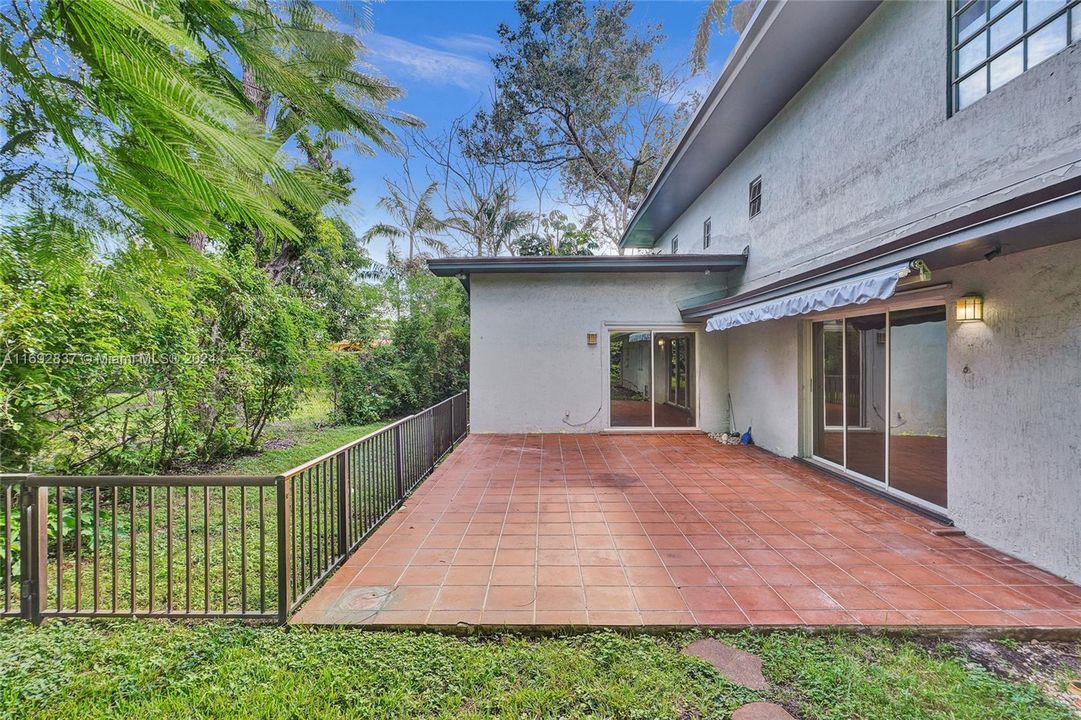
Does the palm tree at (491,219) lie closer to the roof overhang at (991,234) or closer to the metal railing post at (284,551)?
the roof overhang at (991,234)

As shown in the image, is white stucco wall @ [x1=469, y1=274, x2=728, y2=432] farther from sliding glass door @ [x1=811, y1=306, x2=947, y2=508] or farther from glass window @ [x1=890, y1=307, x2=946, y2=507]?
glass window @ [x1=890, y1=307, x2=946, y2=507]

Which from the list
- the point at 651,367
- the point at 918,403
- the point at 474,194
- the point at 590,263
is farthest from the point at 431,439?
the point at 474,194

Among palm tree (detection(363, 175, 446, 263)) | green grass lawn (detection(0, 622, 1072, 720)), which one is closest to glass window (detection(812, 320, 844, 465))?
green grass lawn (detection(0, 622, 1072, 720))

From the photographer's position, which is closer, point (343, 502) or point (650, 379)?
point (343, 502)

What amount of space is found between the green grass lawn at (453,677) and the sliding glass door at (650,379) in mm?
7814

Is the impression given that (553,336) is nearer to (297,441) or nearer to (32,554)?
(297,441)

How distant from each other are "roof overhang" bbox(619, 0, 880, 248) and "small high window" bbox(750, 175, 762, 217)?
3.20 ft

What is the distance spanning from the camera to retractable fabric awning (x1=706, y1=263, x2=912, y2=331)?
14.6ft

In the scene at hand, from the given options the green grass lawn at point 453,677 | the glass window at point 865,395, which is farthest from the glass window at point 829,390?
the green grass lawn at point 453,677

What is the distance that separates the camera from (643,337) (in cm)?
1084

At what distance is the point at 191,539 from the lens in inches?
178

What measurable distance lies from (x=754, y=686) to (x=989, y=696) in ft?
4.39

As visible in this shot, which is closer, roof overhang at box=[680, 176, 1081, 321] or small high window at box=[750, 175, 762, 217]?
roof overhang at box=[680, 176, 1081, 321]

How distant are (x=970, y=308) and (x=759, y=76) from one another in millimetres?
5358
